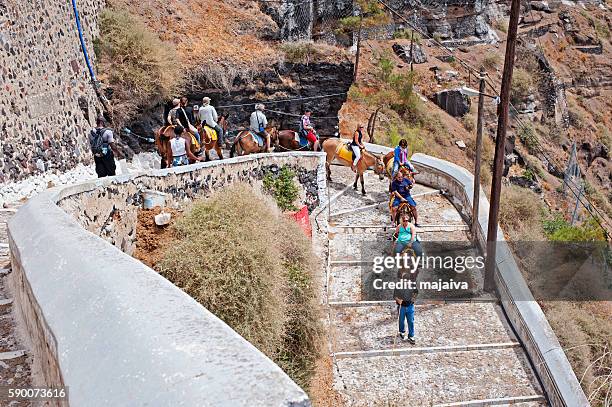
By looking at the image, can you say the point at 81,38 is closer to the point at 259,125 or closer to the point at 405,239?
the point at 259,125

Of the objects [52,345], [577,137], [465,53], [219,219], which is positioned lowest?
[577,137]

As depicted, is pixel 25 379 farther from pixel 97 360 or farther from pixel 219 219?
pixel 219 219

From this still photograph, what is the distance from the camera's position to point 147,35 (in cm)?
1756

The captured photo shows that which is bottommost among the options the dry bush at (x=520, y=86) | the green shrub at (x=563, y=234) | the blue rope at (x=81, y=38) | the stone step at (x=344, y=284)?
the dry bush at (x=520, y=86)

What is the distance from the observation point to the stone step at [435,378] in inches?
328

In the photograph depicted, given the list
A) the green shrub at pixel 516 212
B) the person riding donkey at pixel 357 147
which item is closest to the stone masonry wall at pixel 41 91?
the person riding donkey at pixel 357 147

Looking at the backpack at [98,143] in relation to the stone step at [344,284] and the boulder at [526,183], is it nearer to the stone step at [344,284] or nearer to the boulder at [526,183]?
the stone step at [344,284]

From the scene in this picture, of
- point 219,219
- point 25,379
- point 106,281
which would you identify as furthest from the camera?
point 219,219

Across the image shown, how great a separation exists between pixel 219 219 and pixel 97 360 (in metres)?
5.16

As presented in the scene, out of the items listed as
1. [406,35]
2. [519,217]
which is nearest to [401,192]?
[519,217]

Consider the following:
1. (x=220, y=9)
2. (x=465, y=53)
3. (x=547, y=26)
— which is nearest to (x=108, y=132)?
(x=220, y=9)

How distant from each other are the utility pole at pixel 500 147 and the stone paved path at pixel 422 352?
51cm

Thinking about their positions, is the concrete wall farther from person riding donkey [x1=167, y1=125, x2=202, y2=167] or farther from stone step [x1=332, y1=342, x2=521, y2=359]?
person riding donkey [x1=167, y1=125, x2=202, y2=167]

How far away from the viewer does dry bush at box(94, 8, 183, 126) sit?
16.3 metres
